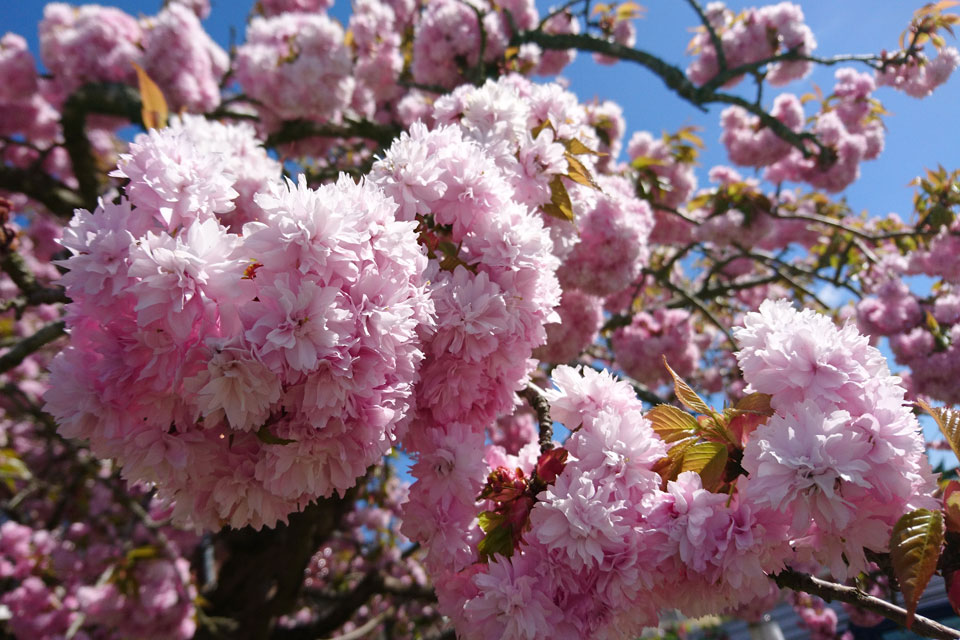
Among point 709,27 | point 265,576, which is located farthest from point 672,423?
point 265,576

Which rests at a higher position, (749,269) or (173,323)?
(749,269)

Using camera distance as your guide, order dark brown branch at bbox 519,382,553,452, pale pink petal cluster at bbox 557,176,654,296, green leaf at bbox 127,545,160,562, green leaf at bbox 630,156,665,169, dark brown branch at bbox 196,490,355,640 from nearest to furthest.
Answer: dark brown branch at bbox 519,382,553,452, pale pink petal cluster at bbox 557,176,654,296, green leaf at bbox 630,156,665,169, green leaf at bbox 127,545,160,562, dark brown branch at bbox 196,490,355,640

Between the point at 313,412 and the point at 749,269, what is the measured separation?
611 cm

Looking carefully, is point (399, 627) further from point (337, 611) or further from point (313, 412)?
point (313, 412)

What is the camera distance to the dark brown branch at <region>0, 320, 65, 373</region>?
1.84m

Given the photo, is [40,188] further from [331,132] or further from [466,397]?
[466,397]

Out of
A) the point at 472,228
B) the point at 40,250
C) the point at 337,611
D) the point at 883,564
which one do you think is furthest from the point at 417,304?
the point at 40,250

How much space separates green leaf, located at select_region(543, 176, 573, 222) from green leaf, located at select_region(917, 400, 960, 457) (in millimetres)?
943

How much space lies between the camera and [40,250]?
239 inches

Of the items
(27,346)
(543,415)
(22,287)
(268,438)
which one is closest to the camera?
(268,438)

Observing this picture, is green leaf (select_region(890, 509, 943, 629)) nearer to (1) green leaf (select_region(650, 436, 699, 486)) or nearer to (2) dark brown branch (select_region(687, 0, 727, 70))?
(1) green leaf (select_region(650, 436, 699, 486))

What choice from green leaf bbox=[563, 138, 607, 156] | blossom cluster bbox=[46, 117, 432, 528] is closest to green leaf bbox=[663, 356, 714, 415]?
blossom cluster bbox=[46, 117, 432, 528]

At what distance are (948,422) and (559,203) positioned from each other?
1.03 meters

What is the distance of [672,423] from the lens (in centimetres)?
111
